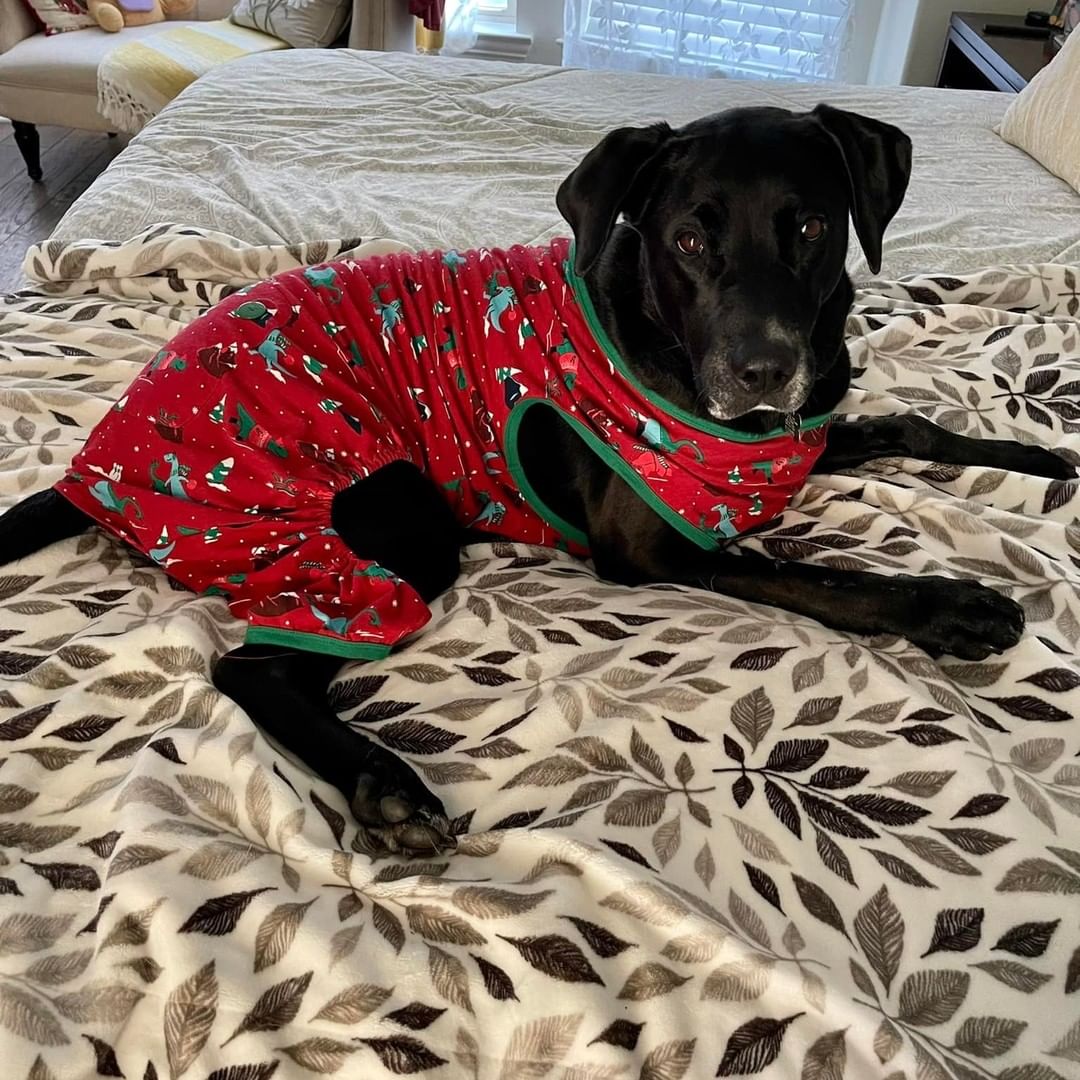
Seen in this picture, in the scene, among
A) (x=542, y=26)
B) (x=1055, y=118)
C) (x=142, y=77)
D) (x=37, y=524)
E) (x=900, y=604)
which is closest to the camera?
(x=900, y=604)

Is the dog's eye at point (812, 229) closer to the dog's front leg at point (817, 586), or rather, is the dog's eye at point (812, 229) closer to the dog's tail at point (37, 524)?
the dog's front leg at point (817, 586)

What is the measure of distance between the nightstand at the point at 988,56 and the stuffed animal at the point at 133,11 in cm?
338

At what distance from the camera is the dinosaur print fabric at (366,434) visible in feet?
4.33

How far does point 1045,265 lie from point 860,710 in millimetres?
1363

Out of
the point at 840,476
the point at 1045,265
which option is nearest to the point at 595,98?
the point at 1045,265

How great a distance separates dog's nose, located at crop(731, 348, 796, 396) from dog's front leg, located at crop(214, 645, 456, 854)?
63 cm

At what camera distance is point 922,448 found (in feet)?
5.43

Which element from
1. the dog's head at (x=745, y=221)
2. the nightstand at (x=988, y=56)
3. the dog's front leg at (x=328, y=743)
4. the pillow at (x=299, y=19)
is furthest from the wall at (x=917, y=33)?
the dog's front leg at (x=328, y=743)

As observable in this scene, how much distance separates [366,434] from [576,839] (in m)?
0.68

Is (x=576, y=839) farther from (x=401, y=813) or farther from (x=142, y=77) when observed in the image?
(x=142, y=77)

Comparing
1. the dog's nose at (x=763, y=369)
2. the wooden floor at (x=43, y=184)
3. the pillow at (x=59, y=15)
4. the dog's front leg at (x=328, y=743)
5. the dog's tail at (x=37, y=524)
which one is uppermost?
the dog's nose at (x=763, y=369)

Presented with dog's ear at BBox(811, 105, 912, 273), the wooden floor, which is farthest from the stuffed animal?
dog's ear at BBox(811, 105, 912, 273)

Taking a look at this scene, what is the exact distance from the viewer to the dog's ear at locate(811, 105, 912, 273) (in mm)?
1381

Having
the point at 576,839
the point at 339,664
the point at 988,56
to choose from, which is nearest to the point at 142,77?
the point at 988,56
